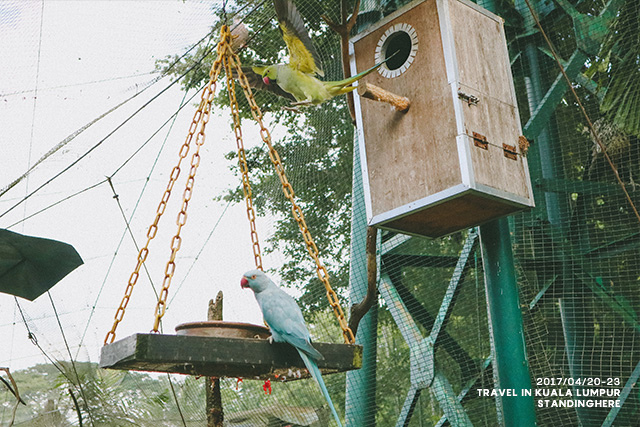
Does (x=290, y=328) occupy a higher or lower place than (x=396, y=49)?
lower

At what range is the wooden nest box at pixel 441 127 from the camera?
2.55 m

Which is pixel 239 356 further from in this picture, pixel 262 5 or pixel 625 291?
pixel 625 291

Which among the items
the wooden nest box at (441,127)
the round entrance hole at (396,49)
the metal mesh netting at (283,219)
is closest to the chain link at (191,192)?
the wooden nest box at (441,127)

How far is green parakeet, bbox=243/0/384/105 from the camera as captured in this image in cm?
255

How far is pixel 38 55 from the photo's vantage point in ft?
11.0

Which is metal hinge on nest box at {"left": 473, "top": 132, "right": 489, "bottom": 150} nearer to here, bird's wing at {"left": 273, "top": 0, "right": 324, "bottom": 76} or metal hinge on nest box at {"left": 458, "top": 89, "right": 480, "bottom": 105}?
metal hinge on nest box at {"left": 458, "top": 89, "right": 480, "bottom": 105}

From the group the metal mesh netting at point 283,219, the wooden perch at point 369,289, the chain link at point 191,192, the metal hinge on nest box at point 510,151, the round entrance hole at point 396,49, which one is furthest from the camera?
the metal mesh netting at point 283,219

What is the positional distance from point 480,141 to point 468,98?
19cm

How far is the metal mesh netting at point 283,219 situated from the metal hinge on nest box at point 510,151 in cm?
68

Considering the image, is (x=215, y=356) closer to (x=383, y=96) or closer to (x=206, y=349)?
(x=206, y=349)

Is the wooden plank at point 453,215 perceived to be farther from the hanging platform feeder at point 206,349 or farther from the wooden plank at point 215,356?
the wooden plank at point 215,356

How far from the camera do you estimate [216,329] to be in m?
1.82

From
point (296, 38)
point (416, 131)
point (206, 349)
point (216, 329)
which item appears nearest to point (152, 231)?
point (216, 329)

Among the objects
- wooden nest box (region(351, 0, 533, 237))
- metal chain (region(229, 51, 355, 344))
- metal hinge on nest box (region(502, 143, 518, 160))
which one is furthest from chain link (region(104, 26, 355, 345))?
metal hinge on nest box (region(502, 143, 518, 160))
